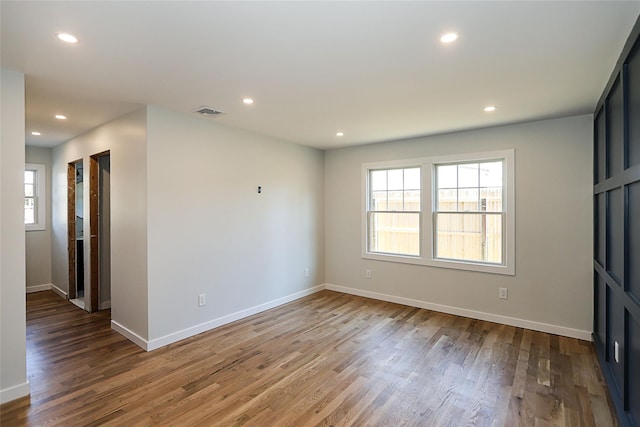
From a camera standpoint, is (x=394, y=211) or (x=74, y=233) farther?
(x=394, y=211)

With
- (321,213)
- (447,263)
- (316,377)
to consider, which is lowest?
(316,377)

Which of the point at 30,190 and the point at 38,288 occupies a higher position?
the point at 30,190

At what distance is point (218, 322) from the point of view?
3900mm

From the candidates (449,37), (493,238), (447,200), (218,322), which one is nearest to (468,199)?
(447,200)

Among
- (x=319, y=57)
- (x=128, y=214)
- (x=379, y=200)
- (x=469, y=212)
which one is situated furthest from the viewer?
(x=379, y=200)

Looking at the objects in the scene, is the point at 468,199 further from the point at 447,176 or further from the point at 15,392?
the point at 15,392

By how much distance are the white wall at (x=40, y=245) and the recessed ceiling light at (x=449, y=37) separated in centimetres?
655

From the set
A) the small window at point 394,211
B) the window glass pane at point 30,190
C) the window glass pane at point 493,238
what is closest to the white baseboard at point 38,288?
the window glass pane at point 30,190

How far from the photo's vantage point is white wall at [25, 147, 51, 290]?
543cm

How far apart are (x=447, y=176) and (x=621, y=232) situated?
239 centimetres

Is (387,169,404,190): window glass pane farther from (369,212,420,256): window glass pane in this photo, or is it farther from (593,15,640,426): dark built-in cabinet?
(593,15,640,426): dark built-in cabinet

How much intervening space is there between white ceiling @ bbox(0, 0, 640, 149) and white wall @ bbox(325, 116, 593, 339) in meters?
0.40

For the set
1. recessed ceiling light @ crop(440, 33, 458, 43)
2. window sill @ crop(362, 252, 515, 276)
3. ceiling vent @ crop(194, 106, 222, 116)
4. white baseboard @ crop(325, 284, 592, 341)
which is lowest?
white baseboard @ crop(325, 284, 592, 341)

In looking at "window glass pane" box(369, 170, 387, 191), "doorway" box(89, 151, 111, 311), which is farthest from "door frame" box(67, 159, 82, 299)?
"window glass pane" box(369, 170, 387, 191)
